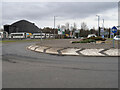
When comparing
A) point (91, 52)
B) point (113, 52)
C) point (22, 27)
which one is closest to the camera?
point (113, 52)

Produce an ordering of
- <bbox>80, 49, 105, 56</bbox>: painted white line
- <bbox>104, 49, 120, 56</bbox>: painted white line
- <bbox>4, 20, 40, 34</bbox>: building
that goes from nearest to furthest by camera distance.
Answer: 1. <bbox>104, 49, 120, 56</bbox>: painted white line
2. <bbox>80, 49, 105, 56</bbox>: painted white line
3. <bbox>4, 20, 40, 34</bbox>: building

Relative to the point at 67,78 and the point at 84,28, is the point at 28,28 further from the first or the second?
the point at 67,78

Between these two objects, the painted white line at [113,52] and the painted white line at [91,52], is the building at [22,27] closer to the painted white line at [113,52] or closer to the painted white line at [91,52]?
the painted white line at [91,52]

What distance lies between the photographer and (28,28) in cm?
11925

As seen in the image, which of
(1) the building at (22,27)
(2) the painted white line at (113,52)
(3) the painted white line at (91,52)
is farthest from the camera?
(1) the building at (22,27)

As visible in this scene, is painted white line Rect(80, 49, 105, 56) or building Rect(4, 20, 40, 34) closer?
painted white line Rect(80, 49, 105, 56)

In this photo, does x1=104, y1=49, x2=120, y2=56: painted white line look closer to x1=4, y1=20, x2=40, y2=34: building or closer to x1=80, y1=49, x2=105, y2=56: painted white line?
x1=80, y1=49, x2=105, y2=56: painted white line

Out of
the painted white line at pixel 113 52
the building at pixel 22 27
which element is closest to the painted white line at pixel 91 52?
the painted white line at pixel 113 52

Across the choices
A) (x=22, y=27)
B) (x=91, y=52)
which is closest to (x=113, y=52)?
(x=91, y=52)

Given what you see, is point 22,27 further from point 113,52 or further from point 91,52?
point 113,52

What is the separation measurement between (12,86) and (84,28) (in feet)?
331

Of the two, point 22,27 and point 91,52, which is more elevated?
point 22,27

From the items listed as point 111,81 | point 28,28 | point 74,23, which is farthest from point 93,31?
point 111,81

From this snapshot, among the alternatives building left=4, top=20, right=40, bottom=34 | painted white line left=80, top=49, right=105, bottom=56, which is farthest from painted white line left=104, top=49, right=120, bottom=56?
building left=4, top=20, right=40, bottom=34
